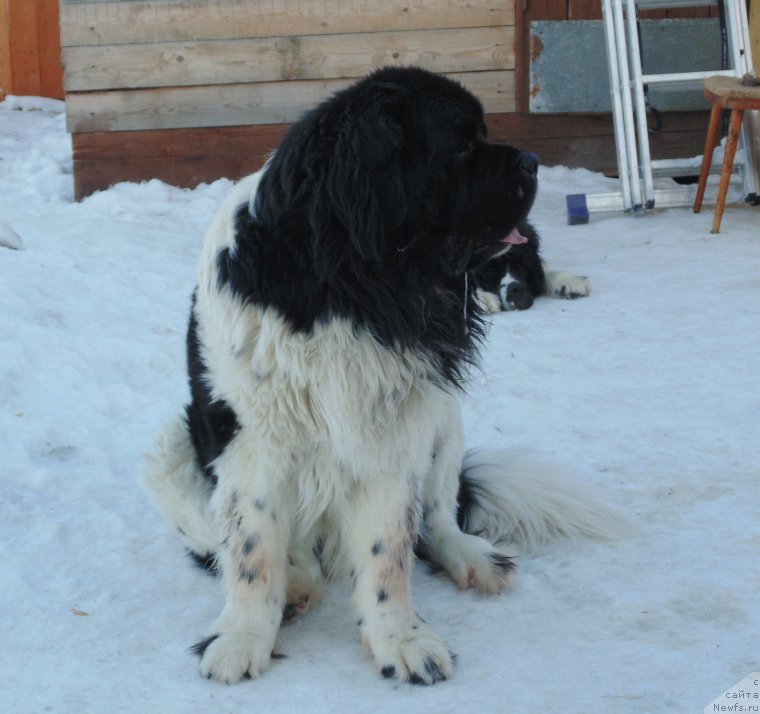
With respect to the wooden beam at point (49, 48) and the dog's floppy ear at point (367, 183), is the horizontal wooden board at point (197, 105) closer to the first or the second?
Result: the wooden beam at point (49, 48)

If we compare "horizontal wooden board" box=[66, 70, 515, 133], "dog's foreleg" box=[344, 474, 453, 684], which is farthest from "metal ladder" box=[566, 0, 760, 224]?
"dog's foreleg" box=[344, 474, 453, 684]

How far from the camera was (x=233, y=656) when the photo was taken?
2215mm

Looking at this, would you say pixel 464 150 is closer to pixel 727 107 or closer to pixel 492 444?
pixel 492 444

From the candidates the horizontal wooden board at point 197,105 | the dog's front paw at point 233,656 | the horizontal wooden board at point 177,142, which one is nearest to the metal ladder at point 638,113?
the horizontal wooden board at point 197,105

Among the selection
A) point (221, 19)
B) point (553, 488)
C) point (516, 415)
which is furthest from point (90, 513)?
point (221, 19)

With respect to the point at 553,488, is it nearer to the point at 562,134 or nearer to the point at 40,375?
the point at 40,375

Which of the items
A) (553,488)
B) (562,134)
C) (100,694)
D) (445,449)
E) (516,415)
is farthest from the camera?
(562,134)

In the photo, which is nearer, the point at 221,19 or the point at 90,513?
the point at 90,513

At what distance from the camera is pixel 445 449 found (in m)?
2.76

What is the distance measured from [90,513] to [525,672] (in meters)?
1.48

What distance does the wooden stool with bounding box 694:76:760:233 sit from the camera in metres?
5.75

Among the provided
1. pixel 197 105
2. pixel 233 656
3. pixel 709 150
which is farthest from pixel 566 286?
pixel 233 656

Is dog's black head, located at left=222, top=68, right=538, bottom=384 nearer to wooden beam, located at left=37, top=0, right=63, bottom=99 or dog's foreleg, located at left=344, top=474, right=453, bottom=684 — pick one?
dog's foreleg, located at left=344, top=474, right=453, bottom=684

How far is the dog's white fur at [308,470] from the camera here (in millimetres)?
2281
